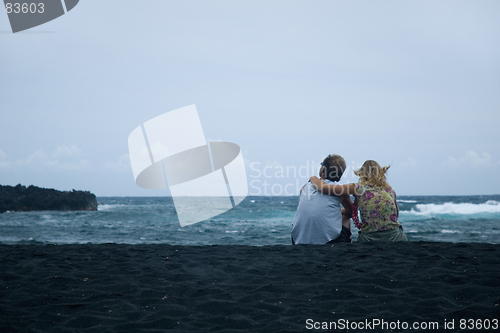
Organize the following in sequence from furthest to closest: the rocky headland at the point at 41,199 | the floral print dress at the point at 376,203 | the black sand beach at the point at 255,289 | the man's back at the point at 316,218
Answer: the rocky headland at the point at 41,199 < the floral print dress at the point at 376,203 < the man's back at the point at 316,218 < the black sand beach at the point at 255,289

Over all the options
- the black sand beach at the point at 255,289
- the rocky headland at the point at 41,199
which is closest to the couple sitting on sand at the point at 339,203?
the black sand beach at the point at 255,289

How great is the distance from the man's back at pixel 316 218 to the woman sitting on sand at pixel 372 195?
104mm

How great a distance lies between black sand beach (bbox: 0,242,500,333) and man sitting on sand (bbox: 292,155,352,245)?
0.19m

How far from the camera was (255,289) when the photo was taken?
2936 millimetres

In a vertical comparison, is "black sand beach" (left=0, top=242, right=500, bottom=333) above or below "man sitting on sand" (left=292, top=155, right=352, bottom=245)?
below

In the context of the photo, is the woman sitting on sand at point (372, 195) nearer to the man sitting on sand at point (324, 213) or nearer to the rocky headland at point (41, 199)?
the man sitting on sand at point (324, 213)

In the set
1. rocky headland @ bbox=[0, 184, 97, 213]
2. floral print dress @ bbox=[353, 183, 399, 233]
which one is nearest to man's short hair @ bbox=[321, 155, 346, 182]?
floral print dress @ bbox=[353, 183, 399, 233]

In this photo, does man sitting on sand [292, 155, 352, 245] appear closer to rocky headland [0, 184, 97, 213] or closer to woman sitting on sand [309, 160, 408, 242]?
Result: woman sitting on sand [309, 160, 408, 242]

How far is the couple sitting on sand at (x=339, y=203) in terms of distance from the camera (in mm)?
4160

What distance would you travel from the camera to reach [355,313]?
91.8 inches

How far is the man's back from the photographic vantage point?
414 centimetres

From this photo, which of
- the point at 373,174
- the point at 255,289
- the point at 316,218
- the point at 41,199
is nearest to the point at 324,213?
the point at 316,218

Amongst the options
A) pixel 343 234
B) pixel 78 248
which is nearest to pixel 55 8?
pixel 78 248

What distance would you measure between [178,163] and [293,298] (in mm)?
3954
